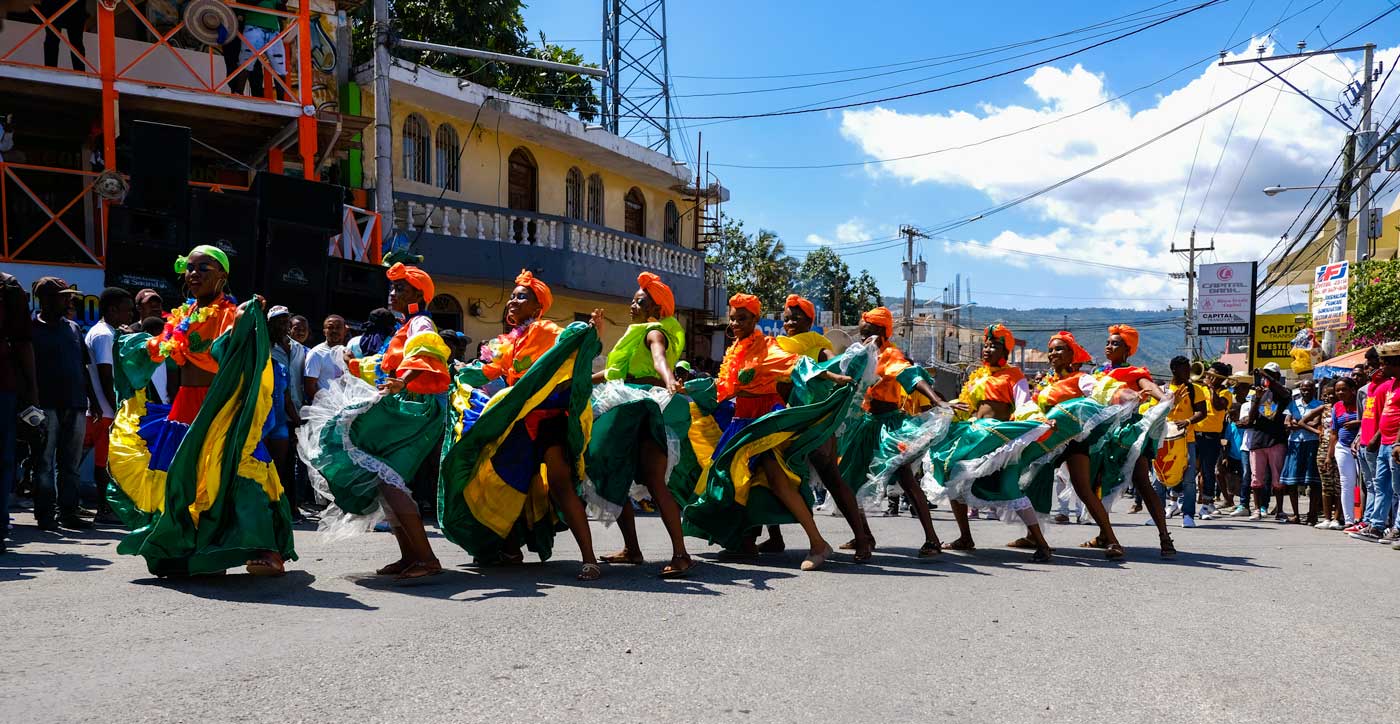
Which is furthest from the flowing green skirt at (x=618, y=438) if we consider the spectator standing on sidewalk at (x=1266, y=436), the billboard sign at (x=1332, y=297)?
the billboard sign at (x=1332, y=297)

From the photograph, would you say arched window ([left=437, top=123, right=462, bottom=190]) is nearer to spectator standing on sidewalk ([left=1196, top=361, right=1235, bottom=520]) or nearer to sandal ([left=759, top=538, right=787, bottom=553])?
spectator standing on sidewalk ([left=1196, top=361, right=1235, bottom=520])

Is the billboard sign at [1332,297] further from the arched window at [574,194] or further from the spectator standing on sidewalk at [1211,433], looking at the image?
the arched window at [574,194]

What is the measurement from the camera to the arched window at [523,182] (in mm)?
24672

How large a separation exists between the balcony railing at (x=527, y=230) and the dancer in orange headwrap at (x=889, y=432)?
45.5ft

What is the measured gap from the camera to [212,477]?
5.83 meters

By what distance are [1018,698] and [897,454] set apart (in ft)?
13.7

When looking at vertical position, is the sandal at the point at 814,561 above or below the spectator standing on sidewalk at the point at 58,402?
below

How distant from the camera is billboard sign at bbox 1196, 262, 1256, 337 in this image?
3572cm

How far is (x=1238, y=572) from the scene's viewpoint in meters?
8.13

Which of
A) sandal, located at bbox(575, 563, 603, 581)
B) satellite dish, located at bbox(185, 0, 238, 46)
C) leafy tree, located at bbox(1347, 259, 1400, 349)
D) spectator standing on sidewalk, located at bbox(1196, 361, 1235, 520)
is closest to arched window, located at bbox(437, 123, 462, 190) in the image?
satellite dish, located at bbox(185, 0, 238, 46)

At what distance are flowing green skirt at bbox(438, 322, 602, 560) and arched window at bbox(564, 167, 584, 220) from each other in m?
20.0

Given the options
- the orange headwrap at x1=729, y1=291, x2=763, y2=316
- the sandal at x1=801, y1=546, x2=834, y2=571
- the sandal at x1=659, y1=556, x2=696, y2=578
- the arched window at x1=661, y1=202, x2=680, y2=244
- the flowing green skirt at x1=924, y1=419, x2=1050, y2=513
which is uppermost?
the arched window at x1=661, y1=202, x2=680, y2=244

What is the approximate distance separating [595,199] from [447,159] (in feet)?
17.8

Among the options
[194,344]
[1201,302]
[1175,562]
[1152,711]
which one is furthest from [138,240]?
[1201,302]
